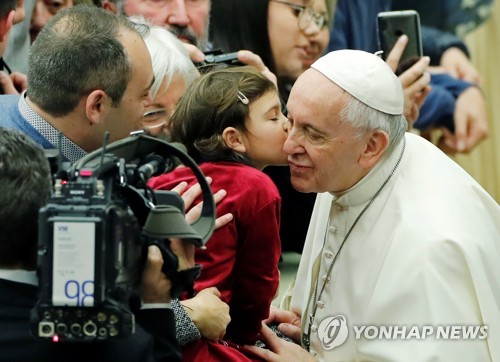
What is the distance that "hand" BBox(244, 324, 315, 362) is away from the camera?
3.86 m

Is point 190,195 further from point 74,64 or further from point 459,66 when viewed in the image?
point 459,66

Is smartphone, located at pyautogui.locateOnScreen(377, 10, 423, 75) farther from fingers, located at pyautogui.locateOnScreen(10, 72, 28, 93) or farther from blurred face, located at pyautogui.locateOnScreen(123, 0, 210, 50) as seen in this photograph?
fingers, located at pyautogui.locateOnScreen(10, 72, 28, 93)

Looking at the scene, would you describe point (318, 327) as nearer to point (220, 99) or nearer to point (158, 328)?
point (220, 99)

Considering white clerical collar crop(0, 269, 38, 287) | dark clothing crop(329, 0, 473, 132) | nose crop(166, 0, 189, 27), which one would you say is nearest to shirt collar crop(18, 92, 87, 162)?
white clerical collar crop(0, 269, 38, 287)

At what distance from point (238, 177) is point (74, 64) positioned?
657mm

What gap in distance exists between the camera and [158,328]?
113 inches

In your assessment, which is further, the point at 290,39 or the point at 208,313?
the point at 290,39

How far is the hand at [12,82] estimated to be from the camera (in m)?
5.01

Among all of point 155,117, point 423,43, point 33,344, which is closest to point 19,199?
point 33,344

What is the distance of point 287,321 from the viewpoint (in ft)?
14.0

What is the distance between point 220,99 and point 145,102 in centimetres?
27

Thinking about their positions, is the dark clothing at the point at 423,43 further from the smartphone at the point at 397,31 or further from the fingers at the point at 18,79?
the fingers at the point at 18,79

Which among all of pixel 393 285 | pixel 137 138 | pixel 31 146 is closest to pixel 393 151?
pixel 393 285

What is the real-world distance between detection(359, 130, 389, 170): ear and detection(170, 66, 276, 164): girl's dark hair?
1.35 ft
